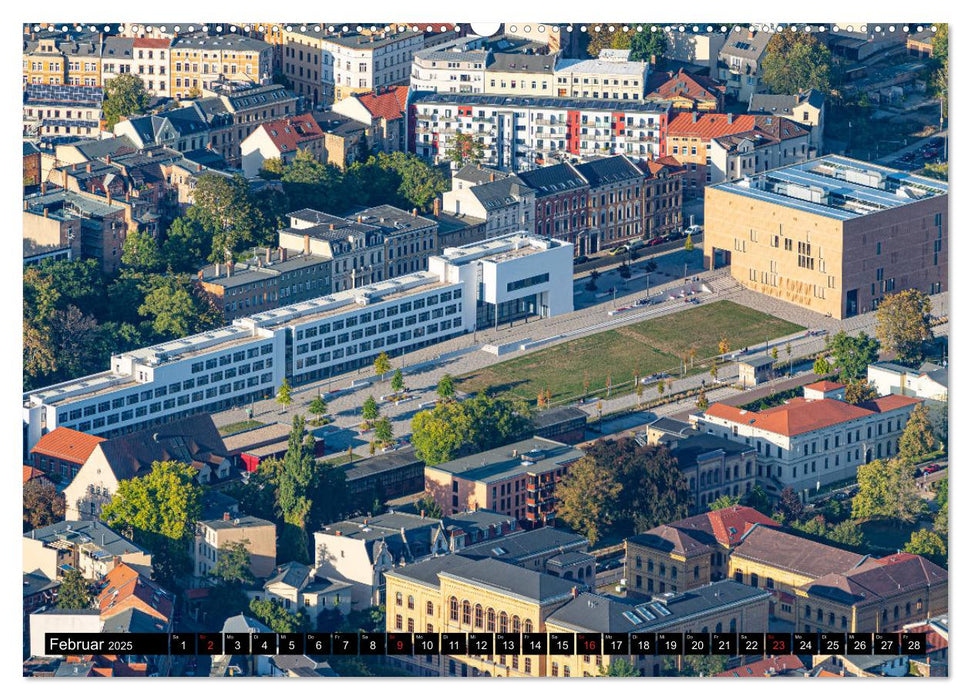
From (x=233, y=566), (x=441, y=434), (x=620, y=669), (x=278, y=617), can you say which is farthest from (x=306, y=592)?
(x=620, y=669)

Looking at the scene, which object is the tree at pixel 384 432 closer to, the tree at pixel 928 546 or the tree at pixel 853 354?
the tree at pixel 853 354

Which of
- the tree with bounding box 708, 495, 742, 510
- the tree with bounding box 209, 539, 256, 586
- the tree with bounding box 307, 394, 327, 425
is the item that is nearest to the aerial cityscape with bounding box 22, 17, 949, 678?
the tree with bounding box 209, 539, 256, 586

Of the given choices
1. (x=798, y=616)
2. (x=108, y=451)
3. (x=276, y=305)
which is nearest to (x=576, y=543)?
(x=798, y=616)

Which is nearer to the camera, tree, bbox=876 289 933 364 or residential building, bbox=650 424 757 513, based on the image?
residential building, bbox=650 424 757 513

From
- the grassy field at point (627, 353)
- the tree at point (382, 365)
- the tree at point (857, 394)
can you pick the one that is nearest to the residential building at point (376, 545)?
the grassy field at point (627, 353)

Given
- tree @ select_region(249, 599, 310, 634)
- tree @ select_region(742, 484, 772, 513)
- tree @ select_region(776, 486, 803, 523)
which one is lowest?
tree @ select_region(249, 599, 310, 634)

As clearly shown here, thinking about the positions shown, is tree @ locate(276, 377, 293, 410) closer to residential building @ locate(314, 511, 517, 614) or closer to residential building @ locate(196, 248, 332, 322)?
residential building @ locate(196, 248, 332, 322)
